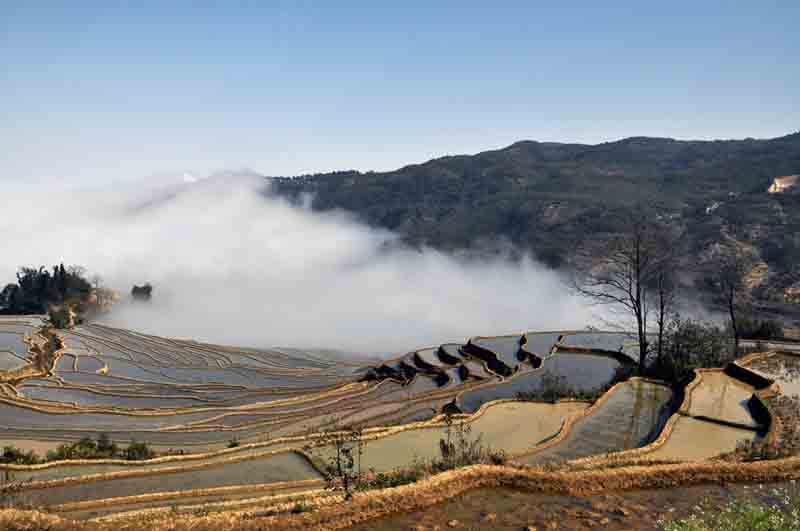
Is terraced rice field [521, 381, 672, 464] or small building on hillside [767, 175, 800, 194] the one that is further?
small building on hillside [767, 175, 800, 194]

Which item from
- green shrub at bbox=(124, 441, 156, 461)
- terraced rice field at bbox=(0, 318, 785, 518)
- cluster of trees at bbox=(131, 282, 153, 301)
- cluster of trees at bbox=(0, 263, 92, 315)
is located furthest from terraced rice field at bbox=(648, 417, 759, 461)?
cluster of trees at bbox=(131, 282, 153, 301)

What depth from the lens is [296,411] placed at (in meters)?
27.4

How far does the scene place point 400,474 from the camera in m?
11.2

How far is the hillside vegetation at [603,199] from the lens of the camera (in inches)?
2832

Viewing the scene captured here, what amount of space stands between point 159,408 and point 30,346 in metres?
22.0

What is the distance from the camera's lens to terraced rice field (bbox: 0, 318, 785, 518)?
48.7 ft

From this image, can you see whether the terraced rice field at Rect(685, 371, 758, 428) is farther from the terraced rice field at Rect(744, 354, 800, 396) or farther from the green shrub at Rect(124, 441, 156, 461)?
the green shrub at Rect(124, 441, 156, 461)

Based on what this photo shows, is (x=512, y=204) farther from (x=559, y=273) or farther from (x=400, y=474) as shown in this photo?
(x=400, y=474)

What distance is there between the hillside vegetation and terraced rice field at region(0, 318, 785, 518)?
4086 centimetres

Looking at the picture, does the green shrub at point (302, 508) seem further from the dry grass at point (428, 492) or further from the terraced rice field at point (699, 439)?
the terraced rice field at point (699, 439)

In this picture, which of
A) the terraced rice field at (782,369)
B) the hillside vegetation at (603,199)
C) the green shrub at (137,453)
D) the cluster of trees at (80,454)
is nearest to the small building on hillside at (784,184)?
the hillside vegetation at (603,199)

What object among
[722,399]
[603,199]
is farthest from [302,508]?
[603,199]

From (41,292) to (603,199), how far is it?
102m

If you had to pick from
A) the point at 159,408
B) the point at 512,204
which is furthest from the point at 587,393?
the point at 512,204
